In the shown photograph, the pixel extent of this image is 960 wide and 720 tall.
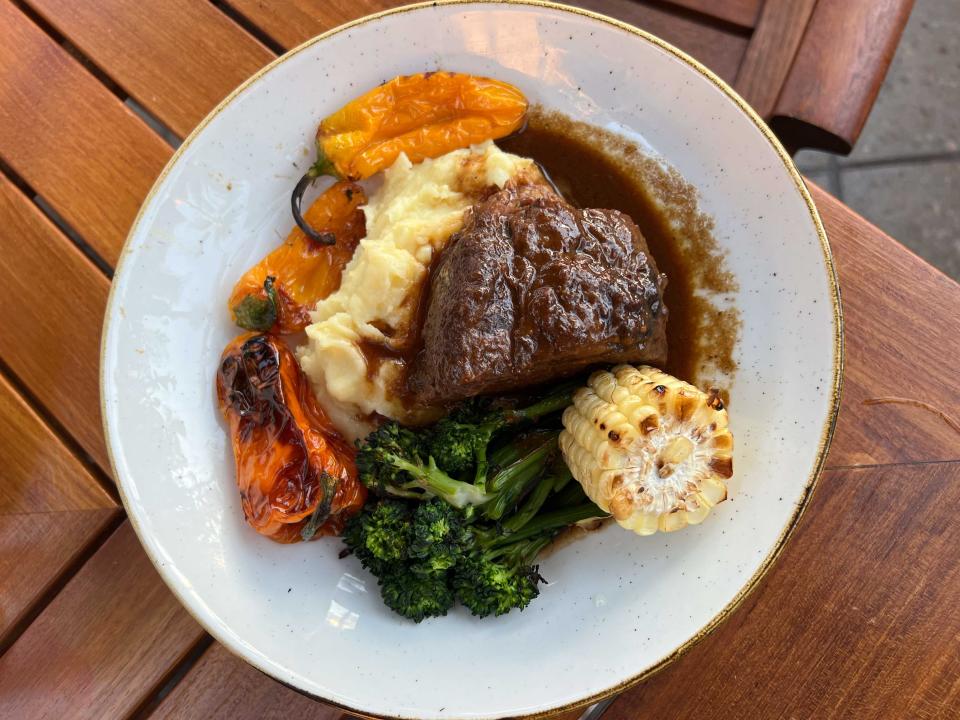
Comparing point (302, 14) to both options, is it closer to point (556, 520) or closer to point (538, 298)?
point (538, 298)

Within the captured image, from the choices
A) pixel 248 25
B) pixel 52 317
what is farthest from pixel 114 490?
pixel 248 25

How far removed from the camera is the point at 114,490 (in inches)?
134

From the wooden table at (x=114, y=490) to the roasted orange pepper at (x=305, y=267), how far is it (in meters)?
0.75

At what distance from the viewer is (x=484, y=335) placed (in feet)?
9.37

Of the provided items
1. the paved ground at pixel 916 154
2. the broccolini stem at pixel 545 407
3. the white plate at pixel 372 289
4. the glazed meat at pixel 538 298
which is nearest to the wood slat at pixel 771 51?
the white plate at pixel 372 289

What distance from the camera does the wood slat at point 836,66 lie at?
3.35 metres

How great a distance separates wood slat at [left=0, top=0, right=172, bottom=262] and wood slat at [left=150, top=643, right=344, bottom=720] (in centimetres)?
200

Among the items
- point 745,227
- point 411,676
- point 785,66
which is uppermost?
point 785,66

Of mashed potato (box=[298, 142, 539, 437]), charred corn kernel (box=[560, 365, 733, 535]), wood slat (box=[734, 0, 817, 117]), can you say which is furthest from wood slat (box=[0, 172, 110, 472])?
wood slat (box=[734, 0, 817, 117])

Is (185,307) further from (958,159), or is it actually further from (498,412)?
(958,159)

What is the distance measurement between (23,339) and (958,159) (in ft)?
20.0

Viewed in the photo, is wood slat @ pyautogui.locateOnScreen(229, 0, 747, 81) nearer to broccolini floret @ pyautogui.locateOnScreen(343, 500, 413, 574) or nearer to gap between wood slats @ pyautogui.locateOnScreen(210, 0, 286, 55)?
gap between wood slats @ pyautogui.locateOnScreen(210, 0, 286, 55)

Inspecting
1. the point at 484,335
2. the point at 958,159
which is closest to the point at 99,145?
the point at 484,335

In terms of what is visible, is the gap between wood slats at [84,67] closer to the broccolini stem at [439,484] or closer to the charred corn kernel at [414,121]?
the charred corn kernel at [414,121]
